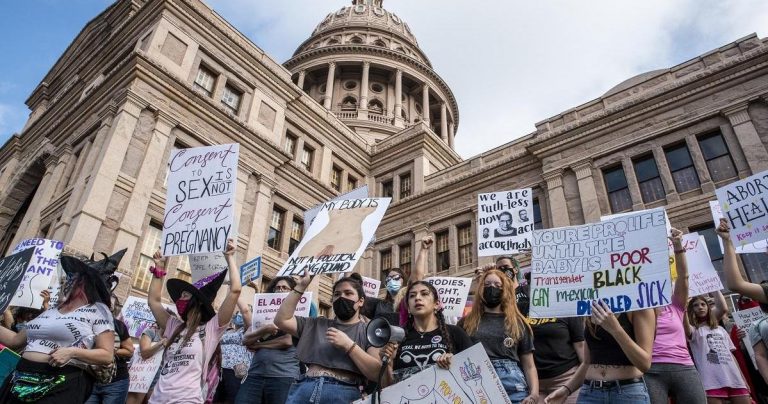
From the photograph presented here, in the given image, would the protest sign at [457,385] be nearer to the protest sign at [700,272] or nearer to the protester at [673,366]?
the protester at [673,366]

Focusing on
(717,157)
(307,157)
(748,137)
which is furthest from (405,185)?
Result: (748,137)

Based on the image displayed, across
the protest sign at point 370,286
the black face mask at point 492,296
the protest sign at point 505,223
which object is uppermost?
the protest sign at point 505,223

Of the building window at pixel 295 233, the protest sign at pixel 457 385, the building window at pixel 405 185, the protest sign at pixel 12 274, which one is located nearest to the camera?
the protest sign at pixel 457 385

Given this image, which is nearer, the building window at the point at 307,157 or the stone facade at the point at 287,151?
the stone facade at the point at 287,151

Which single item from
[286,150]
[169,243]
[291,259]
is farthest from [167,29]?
[291,259]

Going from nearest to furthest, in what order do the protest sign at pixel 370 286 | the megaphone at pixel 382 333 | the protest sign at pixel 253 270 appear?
the megaphone at pixel 382 333 → the protest sign at pixel 370 286 → the protest sign at pixel 253 270

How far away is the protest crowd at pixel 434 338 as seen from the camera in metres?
3.61

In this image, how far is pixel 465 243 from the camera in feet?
69.0

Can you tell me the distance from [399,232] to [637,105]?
1145cm

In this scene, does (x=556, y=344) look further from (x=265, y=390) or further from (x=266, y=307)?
(x=266, y=307)

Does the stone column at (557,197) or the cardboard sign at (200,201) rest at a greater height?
the stone column at (557,197)

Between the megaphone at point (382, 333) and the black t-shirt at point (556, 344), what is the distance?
2049 mm

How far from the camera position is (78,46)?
2772cm

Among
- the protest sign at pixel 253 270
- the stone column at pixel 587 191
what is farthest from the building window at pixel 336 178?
the protest sign at pixel 253 270
